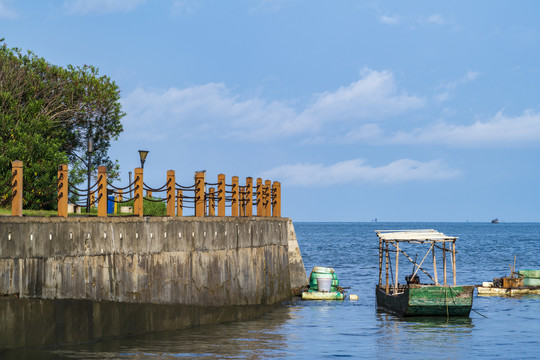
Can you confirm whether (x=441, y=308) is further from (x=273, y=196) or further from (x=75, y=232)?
(x=75, y=232)

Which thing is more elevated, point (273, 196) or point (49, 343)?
point (273, 196)

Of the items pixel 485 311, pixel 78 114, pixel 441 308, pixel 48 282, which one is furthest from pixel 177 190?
pixel 78 114

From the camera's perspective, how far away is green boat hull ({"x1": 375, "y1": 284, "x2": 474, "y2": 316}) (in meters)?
26.5

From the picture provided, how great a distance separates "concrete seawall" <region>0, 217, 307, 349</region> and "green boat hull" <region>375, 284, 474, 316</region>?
5.10 metres

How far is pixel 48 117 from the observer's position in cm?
3584

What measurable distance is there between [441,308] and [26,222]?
1527cm

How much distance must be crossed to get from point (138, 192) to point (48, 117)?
53.7ft

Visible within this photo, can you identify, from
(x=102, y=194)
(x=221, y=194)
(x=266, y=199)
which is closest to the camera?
(x=102, y=194)

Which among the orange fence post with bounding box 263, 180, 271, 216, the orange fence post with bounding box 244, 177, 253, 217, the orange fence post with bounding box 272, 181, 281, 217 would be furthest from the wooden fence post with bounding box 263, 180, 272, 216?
the orange fence post with bounding box 244, 177, 253, 217

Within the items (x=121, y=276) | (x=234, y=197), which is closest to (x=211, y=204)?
(x=234, y=197)

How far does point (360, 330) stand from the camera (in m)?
25.1

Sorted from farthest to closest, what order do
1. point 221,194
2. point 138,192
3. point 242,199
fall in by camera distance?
point 242,199
point 221,194
point 138,192

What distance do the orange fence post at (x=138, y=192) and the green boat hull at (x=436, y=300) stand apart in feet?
34.0

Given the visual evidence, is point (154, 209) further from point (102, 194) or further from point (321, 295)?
point (102, 194)
